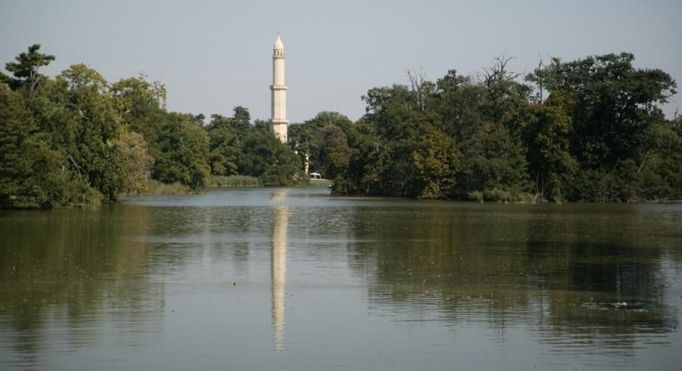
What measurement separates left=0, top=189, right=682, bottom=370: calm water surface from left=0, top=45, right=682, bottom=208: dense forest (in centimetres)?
2050

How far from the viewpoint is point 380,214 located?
54000 millimetres

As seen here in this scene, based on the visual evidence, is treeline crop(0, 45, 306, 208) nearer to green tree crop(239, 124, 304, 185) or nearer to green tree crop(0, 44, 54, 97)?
green tree crop(0, 44, 54, 97)

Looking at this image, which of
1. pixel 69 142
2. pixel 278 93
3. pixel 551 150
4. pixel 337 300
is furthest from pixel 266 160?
pixel 337 300

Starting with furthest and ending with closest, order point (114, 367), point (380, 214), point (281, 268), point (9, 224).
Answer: point (380, 214), point (9, 224), point (281, 268), point (114, 367)

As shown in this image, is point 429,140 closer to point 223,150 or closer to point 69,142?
point 69,142

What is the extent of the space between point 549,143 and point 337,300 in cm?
5812

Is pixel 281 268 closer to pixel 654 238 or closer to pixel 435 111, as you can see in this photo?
pixel 654 238

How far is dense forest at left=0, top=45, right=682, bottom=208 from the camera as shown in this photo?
57.8 m

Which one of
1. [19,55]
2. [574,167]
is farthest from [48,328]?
[574,167]

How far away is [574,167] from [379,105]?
106 ft

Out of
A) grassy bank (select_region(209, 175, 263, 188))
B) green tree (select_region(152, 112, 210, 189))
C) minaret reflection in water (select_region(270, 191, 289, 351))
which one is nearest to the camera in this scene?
minaret reflection in water (select_region(270, 191, 289, 351))

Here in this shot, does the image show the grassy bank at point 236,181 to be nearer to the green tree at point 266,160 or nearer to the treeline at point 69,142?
the green tree at point 266,160

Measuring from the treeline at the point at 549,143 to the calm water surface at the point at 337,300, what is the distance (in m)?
37.0

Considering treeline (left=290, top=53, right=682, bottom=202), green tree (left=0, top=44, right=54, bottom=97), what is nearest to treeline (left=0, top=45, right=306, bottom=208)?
green tree (left=0, top=44, right=54, bottom=97)
